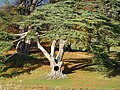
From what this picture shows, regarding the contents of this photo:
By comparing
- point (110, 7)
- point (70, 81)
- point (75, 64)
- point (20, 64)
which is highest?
point (110, 7)

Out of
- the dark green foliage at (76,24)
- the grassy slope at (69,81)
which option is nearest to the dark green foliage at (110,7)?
the dark green foliage at (76,24)

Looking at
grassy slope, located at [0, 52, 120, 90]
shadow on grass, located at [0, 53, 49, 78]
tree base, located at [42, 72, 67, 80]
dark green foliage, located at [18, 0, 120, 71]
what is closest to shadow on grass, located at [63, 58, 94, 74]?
grassy slope, located at [0, 52, 120, 90]

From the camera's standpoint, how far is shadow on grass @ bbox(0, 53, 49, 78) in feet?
95.3

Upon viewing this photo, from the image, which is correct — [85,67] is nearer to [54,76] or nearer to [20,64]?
[54,76]

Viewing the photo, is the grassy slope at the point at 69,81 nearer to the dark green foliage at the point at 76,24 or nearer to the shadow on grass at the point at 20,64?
the shadow on grass at the point at 20,64

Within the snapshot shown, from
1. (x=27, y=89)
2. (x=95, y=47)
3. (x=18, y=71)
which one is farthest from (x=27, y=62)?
(x=27, y=89)

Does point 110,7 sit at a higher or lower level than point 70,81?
higher

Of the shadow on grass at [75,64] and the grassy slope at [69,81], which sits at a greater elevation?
the grassy slope at [69,81]

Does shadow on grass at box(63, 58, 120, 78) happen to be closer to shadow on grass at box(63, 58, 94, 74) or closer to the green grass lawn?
shadow on grass at box(63, 58, 94, 74)

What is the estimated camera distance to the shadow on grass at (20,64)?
95.3 feet

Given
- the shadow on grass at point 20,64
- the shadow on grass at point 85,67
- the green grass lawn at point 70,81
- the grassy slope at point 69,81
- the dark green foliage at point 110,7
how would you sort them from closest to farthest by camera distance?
the grassy slope at point 69,81 < the green grass lawn at point 70,81 < the dark green foliage at point 110,7 < the shadow on grass at point 85,67 < the shadow on grass at point 20,64

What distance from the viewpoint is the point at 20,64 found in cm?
3141

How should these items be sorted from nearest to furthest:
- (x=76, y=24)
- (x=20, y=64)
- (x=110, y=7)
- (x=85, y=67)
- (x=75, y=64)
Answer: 1. (x=76, y=24)
2. (x=110, y=7)
3. (x=85, y=67)
4. (x=20, y=64)
5. (x=75, y=64)

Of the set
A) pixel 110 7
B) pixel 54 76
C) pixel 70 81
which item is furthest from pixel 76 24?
pixel 54 76
